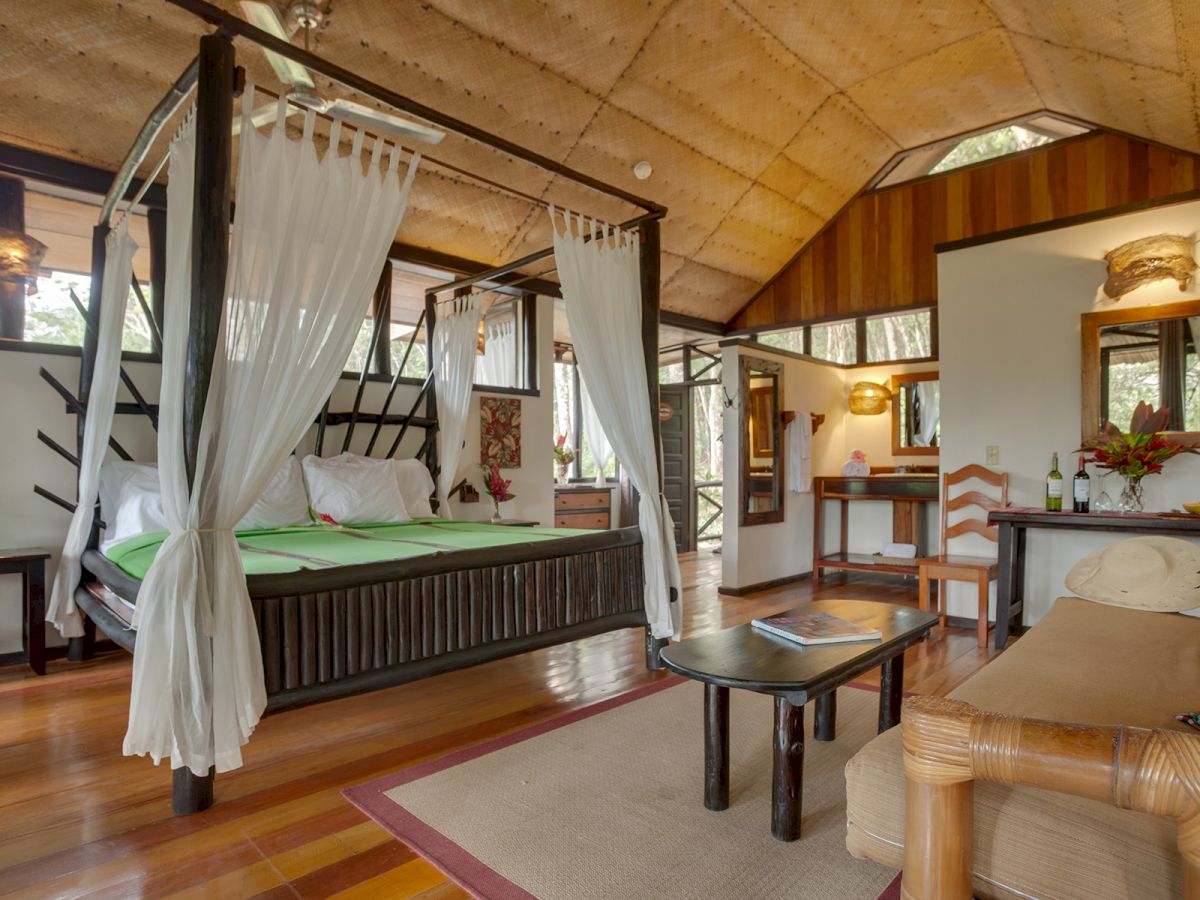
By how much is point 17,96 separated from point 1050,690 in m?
4.89

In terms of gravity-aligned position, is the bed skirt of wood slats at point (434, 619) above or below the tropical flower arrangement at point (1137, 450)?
below

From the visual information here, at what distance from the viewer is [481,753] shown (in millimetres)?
2549

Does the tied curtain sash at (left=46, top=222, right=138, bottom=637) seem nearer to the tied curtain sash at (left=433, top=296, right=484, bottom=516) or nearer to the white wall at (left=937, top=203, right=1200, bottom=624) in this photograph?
the tied curtain sash at (left=433, top=296, right=484, bottom=516)

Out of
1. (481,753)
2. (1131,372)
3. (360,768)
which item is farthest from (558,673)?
(1131,372)

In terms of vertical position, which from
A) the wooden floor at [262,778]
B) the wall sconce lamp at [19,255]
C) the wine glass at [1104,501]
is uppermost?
the wall sconce lamp at [19,255]

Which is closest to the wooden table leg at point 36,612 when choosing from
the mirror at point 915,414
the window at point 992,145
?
the mirror at point 915,414

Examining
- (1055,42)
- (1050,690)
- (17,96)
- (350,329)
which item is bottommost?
(1050,690)

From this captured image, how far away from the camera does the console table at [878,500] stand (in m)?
5.72

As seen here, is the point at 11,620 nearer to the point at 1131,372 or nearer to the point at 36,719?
the point at 36,719

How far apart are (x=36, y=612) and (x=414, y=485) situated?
81.3 inches

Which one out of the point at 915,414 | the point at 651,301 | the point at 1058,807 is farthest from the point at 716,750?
the point at 915,414

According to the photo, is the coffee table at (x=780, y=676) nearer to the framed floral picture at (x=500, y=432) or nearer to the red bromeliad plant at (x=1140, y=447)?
the red bromeliad plant at (x=1140, y=447)

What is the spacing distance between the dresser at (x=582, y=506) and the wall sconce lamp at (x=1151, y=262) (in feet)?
16.6

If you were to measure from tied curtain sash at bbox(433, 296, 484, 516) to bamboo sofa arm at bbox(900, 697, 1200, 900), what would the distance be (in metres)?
4.25
